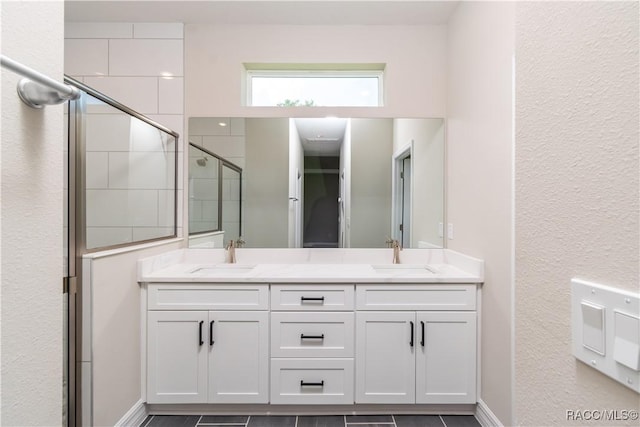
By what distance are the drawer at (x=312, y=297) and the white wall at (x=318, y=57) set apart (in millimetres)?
1268

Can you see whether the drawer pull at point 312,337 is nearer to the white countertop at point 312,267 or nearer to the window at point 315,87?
the white countertop at point 312,267

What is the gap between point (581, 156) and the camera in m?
0.42

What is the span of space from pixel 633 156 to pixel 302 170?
207cm

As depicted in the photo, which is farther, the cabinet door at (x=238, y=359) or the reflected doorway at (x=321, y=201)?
the reflected doorway at (x=321, y=201)

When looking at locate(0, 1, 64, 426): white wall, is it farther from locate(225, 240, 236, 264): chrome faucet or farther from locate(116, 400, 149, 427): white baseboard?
locate(225, 240, 236, 264): chrome faucet

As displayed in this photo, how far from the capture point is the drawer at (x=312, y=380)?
5.66 feet

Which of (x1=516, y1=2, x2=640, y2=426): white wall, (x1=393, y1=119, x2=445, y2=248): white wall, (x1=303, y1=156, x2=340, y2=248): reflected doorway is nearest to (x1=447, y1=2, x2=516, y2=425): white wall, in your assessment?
(x1=393, y1=119, x2=445, y2=248): white wall

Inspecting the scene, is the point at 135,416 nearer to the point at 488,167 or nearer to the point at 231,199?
the point at 231,199

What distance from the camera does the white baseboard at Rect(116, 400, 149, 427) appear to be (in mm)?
1562

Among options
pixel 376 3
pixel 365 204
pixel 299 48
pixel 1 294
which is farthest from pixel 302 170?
pixel 1 294

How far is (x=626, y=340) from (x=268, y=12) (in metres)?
2.44

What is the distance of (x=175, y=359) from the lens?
173 cm

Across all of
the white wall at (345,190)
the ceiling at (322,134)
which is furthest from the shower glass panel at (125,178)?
the white wall at (345,190)

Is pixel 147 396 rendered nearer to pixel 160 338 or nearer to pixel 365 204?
pixel 160 338
